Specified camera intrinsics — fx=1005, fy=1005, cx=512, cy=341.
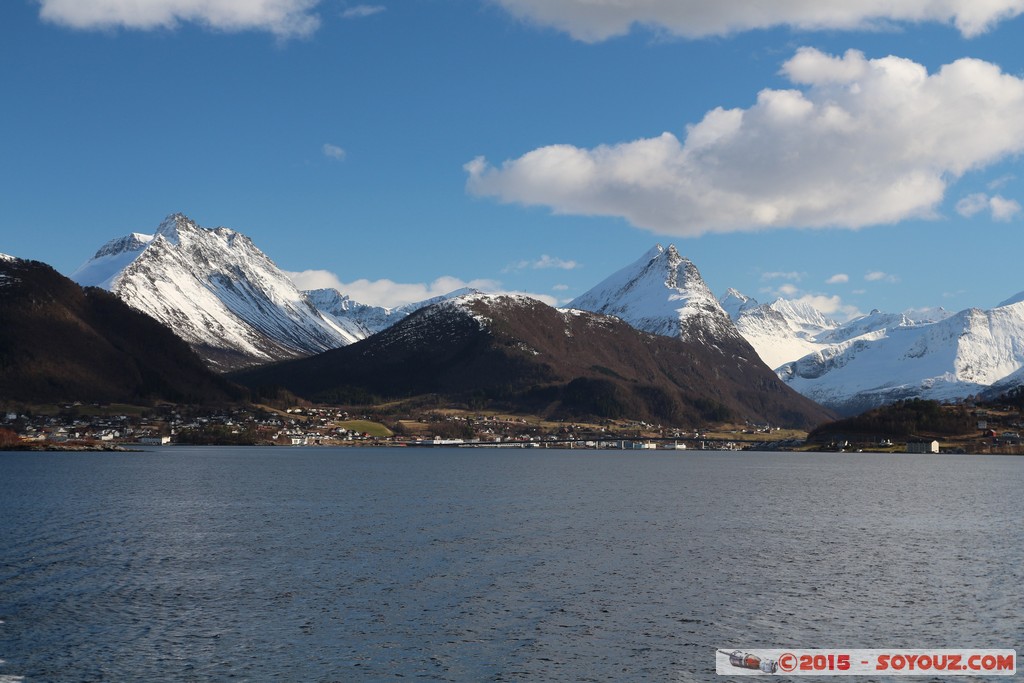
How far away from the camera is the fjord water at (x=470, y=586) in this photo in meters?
48.3

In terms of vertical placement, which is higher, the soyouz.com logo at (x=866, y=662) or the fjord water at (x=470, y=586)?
the fjord water at (x=470, y=586)

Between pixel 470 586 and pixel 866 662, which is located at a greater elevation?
pixel 470 586

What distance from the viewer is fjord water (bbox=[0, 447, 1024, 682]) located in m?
48.3

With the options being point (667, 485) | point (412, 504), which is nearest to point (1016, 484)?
point (667, 485)

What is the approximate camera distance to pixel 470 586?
65562 mm

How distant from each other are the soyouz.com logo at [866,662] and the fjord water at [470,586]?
1.63m

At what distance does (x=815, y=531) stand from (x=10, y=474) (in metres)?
136

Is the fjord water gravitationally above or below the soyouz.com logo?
above

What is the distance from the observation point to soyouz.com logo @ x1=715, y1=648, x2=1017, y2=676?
153 ft

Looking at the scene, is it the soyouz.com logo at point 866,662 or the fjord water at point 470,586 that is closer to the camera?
the soyouz.com logo at point 866,662

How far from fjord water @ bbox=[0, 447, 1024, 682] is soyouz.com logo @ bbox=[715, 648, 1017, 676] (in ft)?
5.34

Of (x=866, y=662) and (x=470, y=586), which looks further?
(x=470, y=586)

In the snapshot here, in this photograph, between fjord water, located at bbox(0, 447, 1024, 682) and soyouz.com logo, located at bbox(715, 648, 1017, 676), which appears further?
fjord water, located at bbox(0, 447, 1024, 682)

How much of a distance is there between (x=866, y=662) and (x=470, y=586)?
26.3 meters
